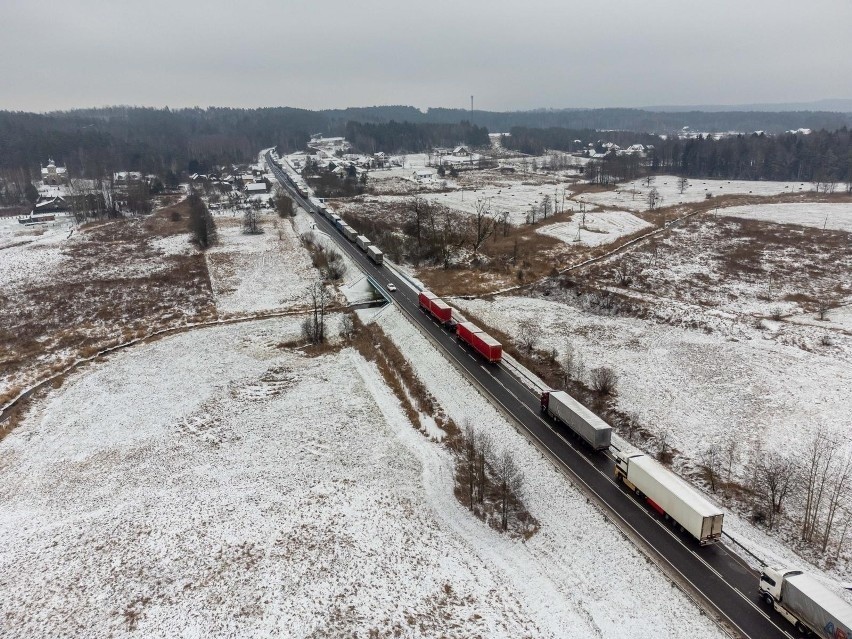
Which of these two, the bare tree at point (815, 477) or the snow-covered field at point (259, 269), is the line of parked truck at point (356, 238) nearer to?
the snow-covered field at point (259, 269)

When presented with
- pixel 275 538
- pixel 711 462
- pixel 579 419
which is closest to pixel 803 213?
pixel 711 462

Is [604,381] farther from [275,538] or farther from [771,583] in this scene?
[275,538]

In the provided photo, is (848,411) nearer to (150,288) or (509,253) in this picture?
(509,253)

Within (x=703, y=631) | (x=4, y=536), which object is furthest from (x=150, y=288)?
(x=703, y=631)

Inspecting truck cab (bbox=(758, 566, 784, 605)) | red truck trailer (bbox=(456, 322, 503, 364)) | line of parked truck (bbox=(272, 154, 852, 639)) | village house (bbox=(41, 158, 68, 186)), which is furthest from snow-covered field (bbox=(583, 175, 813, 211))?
village house (bbox=(41, 158, 68, 186))

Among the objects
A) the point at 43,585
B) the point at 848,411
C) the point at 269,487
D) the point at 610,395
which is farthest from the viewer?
the point at 610,395

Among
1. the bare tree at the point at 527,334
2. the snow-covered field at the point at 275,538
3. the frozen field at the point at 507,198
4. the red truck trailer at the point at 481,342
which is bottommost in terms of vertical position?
the snow-covered field at the point at 275,538

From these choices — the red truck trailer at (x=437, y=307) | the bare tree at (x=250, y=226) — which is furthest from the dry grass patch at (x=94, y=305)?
the red truck trailer at (x=437, y=307)
